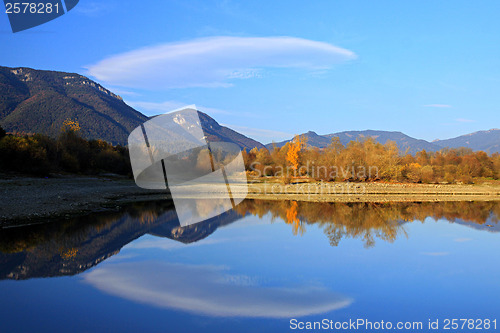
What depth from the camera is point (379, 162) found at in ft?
136

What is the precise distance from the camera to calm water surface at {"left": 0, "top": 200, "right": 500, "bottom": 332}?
18.5ft

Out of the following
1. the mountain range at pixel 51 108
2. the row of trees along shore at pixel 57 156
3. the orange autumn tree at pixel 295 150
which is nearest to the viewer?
the row of trees along shore at pixel 57 156

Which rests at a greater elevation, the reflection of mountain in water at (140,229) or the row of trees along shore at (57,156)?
the row of trees along shore at (57,156)

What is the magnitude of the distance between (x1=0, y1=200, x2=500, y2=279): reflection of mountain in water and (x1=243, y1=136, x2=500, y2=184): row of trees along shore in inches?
826

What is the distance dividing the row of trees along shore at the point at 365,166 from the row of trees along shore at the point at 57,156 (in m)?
23.0

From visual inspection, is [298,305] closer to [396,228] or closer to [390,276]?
[390,276]

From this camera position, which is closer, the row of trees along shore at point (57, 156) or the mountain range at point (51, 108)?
the row of trees along shore at point (57, 156)

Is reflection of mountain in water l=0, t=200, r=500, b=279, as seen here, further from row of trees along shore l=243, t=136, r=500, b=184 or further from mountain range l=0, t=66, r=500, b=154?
mountain range l=0, t=66, r=500, b=154

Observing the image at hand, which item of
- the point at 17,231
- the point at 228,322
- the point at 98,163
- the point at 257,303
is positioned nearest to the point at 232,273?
the point at 257,303

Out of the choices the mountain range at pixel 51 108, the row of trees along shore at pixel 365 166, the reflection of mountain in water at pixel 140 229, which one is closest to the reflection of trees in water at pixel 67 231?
the reflection of mountain in water at pixel 140 229

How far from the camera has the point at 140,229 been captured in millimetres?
13305

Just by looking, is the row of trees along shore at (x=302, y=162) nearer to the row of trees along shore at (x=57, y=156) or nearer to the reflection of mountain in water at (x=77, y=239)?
the row of trees along shore at (x=57, y=156)

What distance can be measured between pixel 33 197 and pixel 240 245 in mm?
13591

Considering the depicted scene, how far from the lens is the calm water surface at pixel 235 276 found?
18.5ft
